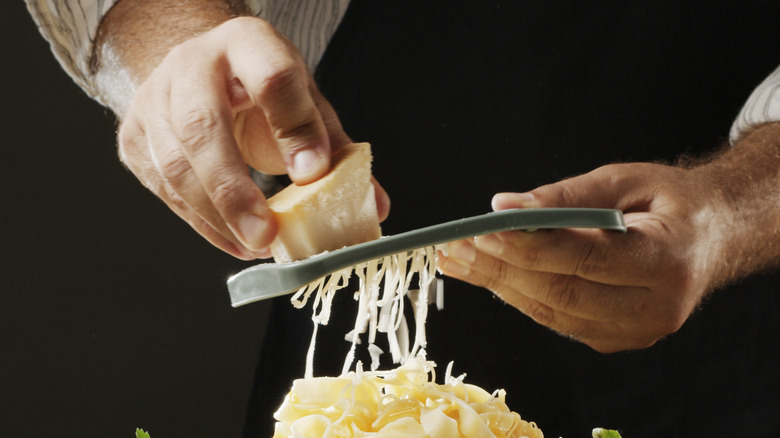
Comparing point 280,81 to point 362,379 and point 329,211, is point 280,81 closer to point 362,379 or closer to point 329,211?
point 329,211

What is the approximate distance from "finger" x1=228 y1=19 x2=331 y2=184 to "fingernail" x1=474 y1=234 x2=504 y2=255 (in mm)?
179

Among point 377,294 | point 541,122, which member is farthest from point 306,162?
point 541,122

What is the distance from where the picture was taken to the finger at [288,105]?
0.61 metres

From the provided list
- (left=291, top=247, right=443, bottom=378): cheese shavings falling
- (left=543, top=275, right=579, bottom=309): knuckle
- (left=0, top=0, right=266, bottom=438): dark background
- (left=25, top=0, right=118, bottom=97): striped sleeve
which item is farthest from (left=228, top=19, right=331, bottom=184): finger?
(left=0, top=0, right=266, bottom=438): dark background

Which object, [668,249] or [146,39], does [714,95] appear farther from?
[146,39]

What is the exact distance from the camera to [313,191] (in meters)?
0.57

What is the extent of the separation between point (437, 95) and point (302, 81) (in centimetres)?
68

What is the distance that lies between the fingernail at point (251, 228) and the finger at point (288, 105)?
6 centimetres

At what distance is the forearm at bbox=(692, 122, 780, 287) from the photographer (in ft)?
3.31

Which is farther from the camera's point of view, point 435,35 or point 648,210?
point 435,35

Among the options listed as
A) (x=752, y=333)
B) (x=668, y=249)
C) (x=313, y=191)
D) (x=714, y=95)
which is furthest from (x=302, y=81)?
(x=752, y=333)

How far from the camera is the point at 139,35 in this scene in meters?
0.92

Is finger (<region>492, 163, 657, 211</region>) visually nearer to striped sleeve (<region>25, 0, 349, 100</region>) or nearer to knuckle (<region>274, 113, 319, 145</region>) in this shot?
knuckle (<region>274, 113, 319, 145</region>)

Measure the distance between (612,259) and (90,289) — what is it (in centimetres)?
131
